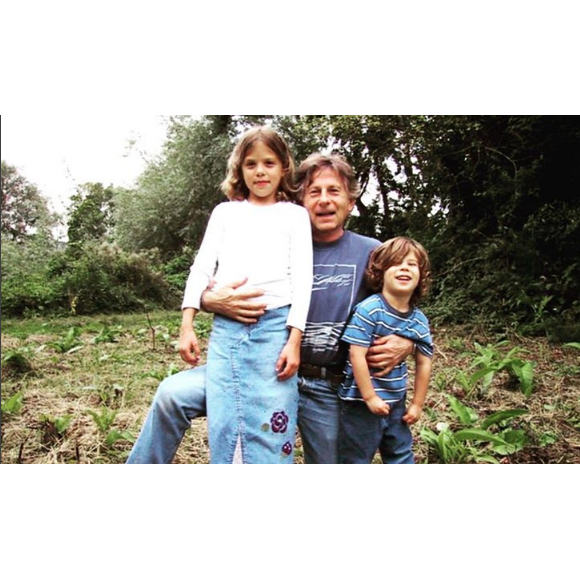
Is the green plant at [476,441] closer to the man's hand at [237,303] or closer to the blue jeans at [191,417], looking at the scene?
the blue jeans at [191,417]

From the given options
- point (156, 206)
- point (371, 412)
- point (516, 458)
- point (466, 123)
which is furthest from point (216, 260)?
point (466, 123)

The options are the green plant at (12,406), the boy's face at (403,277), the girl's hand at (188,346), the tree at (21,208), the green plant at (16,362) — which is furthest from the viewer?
the green plant at (16,362)

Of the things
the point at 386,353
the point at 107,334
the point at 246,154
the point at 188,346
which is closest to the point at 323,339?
the point at 386,353

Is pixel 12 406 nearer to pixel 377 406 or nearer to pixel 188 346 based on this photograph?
pixel 188 346

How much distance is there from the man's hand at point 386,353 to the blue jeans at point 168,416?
2.00ft

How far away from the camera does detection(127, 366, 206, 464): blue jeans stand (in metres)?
1.79

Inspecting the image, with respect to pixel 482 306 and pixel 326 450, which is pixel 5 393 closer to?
pixel 326 450

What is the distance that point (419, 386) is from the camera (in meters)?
1.92

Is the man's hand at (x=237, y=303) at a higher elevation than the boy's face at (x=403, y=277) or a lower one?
lower

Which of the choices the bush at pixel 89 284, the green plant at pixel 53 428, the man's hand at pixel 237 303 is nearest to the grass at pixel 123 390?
the green plant at pixel 53 428

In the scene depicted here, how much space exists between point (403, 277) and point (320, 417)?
59 cm

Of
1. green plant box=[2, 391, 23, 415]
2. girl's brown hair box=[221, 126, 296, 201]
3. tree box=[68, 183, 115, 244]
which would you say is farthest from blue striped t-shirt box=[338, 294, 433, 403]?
green plant box=[2, 391, 23, 415]

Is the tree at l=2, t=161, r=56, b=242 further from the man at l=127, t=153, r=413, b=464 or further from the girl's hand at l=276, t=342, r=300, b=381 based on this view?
the girl's hand at l=276, t=342, r=300, b=381

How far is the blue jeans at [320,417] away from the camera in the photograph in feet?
6.18
